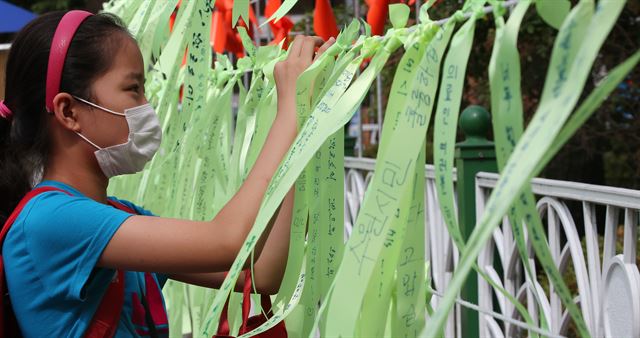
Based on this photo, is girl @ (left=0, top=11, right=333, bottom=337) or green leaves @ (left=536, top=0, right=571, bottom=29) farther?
girl @ (left=0, top=11, right=333, bottom=337)

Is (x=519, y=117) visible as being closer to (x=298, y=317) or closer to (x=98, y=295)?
(x=298, y=317)

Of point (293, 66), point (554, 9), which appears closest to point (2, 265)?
point (293, 66)

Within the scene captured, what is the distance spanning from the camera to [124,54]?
1.54m

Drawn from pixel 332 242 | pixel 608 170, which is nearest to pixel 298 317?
pixel 332 242

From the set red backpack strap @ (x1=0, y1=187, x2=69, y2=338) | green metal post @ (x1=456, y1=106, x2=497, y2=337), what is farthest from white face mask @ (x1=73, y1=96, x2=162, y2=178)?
green metal post @ (x1=456, y1=106, x2=497, y2=337)

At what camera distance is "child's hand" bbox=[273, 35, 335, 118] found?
4.61 ft

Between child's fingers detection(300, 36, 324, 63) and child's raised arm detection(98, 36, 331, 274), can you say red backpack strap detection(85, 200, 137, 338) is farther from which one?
child's fingers detection(300, 36, 324, 63)

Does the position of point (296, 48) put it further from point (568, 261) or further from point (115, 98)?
point (568, 261)

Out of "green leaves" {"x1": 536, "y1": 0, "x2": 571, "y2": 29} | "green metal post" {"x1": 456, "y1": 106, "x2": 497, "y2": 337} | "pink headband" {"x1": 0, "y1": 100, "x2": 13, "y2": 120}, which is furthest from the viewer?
"green metal post" {"x1": 456, "y1": 106, "x2": 497, "y2": 337}

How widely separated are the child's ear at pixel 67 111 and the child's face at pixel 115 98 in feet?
0.04

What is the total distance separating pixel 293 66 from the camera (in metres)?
1.42

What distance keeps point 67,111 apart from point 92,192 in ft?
0.47

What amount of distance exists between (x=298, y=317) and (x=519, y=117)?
70 cm

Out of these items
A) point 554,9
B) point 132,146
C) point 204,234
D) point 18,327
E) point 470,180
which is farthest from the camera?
point 470,180
